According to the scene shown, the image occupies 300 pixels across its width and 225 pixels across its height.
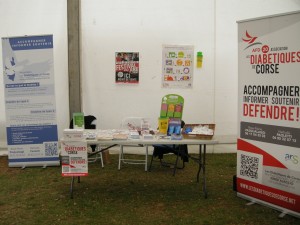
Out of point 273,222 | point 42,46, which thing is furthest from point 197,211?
point 42,46

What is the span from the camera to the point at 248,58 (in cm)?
396

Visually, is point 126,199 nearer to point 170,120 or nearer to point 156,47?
point 170,120

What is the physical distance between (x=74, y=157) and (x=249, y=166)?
1982 millimetres

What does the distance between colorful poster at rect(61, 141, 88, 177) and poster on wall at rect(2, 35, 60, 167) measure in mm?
1596

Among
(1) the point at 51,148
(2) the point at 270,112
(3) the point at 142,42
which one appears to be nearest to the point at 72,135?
(1) the point at 51,148

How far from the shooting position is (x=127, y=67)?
20.3ft

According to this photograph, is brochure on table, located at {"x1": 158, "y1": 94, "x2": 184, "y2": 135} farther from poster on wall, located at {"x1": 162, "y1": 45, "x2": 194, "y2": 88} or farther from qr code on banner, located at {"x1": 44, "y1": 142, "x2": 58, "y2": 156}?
qr code on banner, located at {"x1": 44, "y1": 142, "x2": 58, "y2": 156}

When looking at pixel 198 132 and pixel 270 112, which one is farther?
pixel 198 132

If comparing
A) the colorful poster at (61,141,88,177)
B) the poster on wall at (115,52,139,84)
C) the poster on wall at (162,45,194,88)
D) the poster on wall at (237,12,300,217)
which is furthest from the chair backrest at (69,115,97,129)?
the poster on wall at (237,12,300,217)

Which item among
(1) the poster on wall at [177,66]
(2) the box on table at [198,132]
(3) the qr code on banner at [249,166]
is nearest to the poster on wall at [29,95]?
(1) the poster on wall at [177,66]

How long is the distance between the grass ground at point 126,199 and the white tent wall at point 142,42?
4.01 ft

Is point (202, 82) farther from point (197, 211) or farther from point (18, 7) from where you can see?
Answer: point (18, 7)

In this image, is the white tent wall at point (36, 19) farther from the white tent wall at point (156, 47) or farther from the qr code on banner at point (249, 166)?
the qr code on banner at point (249, 166)

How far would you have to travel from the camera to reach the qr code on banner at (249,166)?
155 inches
